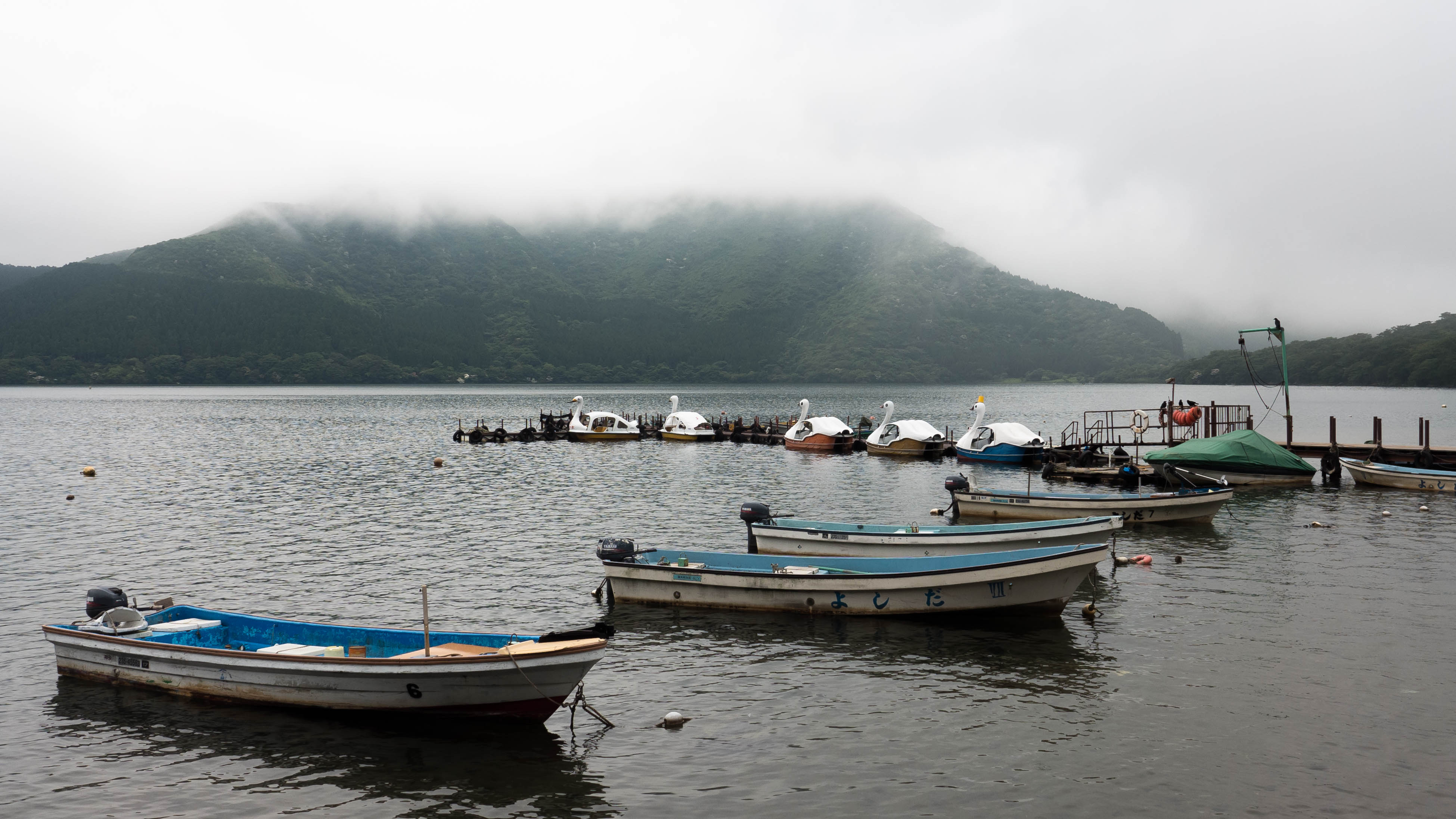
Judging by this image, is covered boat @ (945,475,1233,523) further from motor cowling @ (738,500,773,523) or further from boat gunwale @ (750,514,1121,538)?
motor cowling @ (738,500,773,523)

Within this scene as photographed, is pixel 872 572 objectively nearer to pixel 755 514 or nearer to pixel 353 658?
pixel 755 514

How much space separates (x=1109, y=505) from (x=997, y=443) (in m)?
27.9

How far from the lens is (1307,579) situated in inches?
1024

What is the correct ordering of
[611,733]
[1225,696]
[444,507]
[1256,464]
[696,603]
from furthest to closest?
1. [1256,464]
2. [444,507]
3. [696,603]
4. [1225,696]
5. [611,733]

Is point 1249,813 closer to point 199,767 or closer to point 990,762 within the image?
point 990,762

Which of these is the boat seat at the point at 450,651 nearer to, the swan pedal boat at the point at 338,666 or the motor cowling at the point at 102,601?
the swan pedal boat at the point at 338,666

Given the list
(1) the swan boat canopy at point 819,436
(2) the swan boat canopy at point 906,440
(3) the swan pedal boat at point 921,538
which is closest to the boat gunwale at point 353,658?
(3) the swan pedal boat at point 921,538

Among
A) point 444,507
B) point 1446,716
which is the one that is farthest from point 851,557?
point 444,507

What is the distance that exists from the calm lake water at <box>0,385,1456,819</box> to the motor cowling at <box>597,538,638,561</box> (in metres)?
1.42

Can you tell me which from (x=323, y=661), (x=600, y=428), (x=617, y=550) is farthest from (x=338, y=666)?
(x=600, y=428)

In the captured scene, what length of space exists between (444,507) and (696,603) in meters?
23.7

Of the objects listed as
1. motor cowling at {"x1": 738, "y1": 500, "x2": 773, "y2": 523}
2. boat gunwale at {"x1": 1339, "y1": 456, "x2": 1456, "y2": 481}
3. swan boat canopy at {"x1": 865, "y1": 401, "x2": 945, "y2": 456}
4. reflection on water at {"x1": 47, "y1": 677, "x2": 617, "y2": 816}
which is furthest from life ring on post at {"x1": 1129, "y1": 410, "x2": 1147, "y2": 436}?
reflection on water at {"x1": 47, "y1": 677, "x2": 617, "y2": 816}

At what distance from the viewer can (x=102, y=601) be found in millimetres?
18641

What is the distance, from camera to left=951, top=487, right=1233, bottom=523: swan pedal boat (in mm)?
34156
